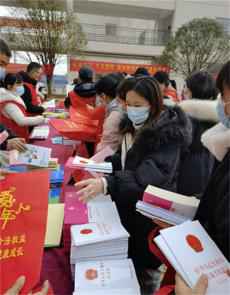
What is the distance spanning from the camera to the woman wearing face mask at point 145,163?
0.78 m

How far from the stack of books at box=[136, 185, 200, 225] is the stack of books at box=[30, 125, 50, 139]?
1.54m

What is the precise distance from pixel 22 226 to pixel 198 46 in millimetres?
6997

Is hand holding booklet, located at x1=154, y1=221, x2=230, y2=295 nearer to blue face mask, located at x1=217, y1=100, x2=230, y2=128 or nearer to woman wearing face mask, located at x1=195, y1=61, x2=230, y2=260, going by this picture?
woman wearing face mask, located at x1=195, y1=61, x2=230, y2=260

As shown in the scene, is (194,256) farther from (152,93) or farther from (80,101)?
(80,101)

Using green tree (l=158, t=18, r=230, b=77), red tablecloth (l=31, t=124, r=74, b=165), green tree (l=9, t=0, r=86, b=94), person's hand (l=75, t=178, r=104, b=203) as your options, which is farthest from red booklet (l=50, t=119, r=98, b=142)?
green tree (l=158, t=18, r=230, b=77)

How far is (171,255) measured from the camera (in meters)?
0.45

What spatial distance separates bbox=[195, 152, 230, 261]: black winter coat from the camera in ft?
1.67

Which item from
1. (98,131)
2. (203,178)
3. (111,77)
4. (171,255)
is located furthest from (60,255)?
(111,77)

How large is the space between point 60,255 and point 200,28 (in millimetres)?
7094

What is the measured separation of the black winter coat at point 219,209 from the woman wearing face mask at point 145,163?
0.20 meters

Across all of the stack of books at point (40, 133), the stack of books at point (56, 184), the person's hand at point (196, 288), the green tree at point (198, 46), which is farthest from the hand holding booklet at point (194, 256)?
the green tree at point (198, 46)

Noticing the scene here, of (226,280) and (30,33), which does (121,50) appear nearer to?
(30,33)

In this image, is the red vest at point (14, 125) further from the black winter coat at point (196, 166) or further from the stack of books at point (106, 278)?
the stack of books at point (106, 278)

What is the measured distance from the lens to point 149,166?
0.79 metres
